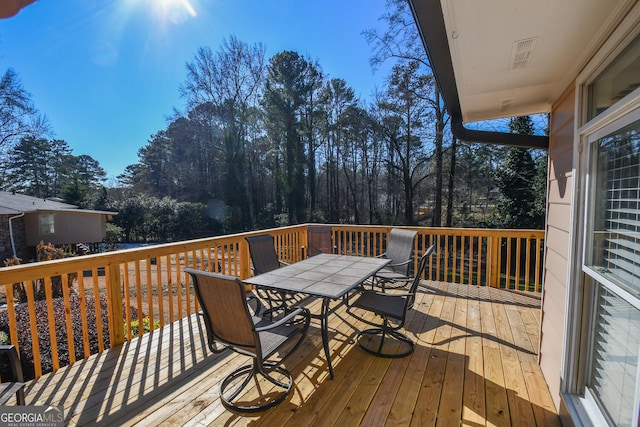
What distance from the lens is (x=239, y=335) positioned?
1847mm

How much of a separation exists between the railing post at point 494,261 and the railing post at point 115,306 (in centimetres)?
486

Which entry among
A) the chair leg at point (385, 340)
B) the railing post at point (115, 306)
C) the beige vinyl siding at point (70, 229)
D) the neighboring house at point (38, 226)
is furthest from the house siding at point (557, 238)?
the beige vinyl siding at point (70, 229)

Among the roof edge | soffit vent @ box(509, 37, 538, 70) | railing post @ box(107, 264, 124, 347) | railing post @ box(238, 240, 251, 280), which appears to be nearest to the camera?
the roof edge

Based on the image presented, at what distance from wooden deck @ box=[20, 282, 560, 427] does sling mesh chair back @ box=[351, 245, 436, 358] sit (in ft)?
0.36

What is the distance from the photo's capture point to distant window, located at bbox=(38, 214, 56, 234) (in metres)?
14.0

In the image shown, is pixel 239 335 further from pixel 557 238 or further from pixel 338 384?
pixel 557 238

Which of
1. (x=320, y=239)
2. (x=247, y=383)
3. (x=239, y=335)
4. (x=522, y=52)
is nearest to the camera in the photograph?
(x=522, y=52)

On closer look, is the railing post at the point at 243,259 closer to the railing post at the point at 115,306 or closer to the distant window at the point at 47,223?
the railing post at the point at 115,306

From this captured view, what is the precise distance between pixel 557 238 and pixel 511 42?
1439mm

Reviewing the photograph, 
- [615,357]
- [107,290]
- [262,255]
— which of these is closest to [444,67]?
[615,357]

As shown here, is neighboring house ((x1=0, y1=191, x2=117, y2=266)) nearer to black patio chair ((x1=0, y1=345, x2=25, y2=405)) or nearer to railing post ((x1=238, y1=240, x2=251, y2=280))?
railing post ((x1=238, y1=240, x2=251, y2=280))

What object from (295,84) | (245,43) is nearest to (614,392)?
(295,84)

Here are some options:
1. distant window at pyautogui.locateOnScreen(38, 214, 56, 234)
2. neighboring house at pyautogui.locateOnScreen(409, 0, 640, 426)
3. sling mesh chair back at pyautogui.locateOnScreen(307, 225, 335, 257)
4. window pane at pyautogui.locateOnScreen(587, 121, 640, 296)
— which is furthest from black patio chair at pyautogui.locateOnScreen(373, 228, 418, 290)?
distant window at pyautogui.locateOnScreen(38, 214, 56, 234)

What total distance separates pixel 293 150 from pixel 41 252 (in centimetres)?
1243
